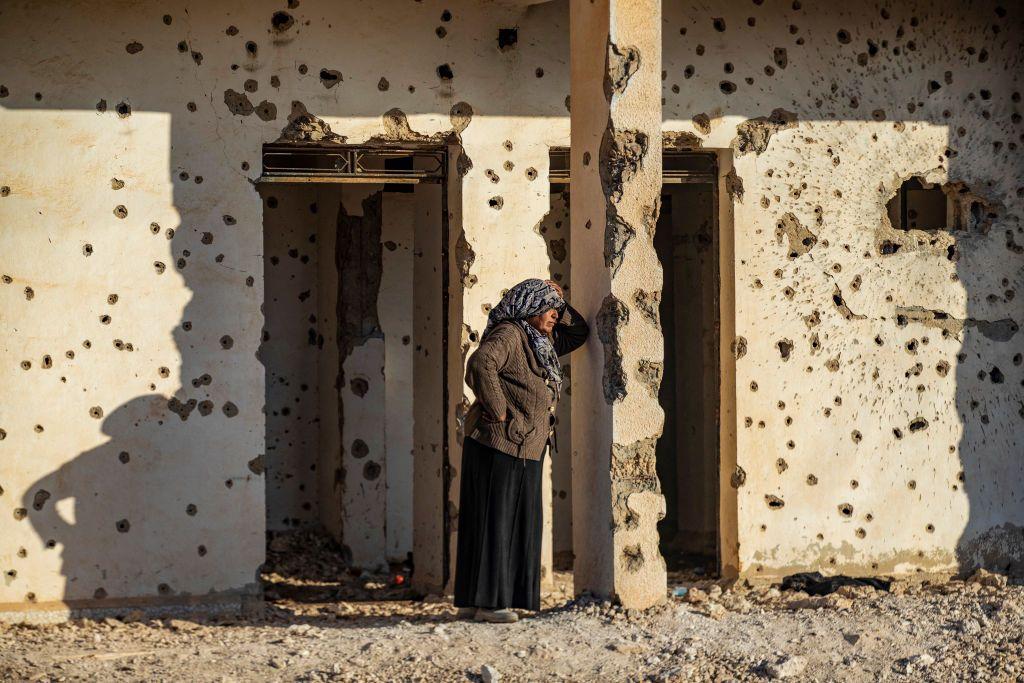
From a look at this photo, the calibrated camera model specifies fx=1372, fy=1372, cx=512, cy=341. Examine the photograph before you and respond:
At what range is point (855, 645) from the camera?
555 centimetres

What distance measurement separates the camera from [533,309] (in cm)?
598

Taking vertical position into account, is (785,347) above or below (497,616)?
above

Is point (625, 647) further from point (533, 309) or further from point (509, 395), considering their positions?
point (533, 309)

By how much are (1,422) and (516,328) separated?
266 cm

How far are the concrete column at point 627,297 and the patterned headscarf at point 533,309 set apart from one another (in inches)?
8.9

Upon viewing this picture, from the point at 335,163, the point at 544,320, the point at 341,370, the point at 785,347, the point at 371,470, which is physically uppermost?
the point at 335,163

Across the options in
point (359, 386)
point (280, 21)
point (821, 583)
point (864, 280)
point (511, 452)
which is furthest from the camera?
point (359, 386)

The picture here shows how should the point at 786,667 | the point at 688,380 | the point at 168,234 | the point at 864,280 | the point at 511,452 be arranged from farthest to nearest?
1. the point at 688,380
2. the point at 864,280
3. the point at 168,234
4. the point at 511,452
5. the point at 786,667

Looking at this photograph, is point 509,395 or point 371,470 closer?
point 509,395

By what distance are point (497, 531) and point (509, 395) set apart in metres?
0.60

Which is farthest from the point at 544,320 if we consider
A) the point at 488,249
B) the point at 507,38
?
the point at 507,38

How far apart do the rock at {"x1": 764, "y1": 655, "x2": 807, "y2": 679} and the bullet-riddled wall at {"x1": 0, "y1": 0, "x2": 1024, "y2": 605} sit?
129 centimetres

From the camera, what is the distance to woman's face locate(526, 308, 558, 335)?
6.02 meters

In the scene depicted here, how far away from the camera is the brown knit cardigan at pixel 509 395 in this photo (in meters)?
5.87
